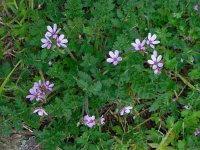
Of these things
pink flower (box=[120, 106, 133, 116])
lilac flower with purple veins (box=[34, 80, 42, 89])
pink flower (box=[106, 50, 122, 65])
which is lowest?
pink flower (box=[120, 106, 133, 116])

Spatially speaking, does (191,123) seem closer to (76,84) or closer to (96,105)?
(96,105)

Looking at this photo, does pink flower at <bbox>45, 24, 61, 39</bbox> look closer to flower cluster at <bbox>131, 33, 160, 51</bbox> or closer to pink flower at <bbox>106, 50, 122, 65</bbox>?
pink flower at <bbox>106, 50, 122, 65</bbox>

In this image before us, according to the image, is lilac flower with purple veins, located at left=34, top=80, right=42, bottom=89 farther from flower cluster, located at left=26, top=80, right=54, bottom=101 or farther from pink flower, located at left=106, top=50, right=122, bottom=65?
pink flower, located at left=106, top=50, right=122, bottom=65

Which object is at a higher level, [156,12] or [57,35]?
[156,12]

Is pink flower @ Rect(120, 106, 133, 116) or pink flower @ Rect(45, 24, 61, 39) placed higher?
pink flower @ Rect(45, 24, 61, 39)

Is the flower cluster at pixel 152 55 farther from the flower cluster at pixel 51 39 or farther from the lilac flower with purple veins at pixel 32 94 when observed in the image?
the lilac flower with purple veins at pixel 32 94

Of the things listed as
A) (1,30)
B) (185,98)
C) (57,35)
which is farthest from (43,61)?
(185,98)

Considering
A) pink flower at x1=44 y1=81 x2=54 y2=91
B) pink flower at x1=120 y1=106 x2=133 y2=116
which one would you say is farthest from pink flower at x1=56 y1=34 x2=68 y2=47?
pink flower at x1=120 y1=106 x2=133 y2=116

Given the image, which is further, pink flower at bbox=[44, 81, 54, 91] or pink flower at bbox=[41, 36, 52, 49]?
pink flower at bbox=[44, 81, 54, 91]
